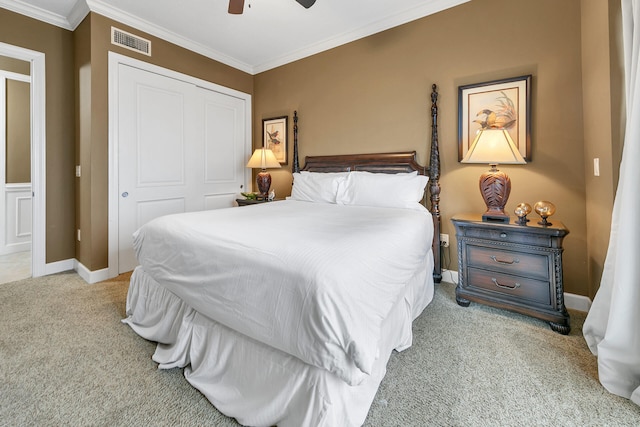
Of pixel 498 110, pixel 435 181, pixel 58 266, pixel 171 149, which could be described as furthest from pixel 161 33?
pixel 498 110

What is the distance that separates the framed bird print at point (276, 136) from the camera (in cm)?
418

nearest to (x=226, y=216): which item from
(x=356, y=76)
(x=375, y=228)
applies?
(x=375, y=228)

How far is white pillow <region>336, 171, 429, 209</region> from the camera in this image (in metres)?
2.71

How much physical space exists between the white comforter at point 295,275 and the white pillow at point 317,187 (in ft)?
3.61

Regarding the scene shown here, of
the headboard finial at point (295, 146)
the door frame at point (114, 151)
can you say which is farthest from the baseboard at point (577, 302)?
the door frame at point (114, 151)

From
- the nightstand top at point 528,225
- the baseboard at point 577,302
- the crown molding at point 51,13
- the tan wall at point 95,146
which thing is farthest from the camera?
the tan wall at point 95,146

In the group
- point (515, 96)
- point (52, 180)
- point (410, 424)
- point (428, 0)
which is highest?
point (428, 0)

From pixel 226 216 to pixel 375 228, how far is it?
1.08m

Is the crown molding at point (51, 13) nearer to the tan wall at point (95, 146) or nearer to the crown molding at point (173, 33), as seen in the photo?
the crown molding at point (173, 33)

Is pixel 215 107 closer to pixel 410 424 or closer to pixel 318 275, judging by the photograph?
pixel 318 275

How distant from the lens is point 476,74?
270 centimetres

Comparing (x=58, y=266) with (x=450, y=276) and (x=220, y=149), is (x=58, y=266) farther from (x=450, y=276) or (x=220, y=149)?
(x=450, y=276)

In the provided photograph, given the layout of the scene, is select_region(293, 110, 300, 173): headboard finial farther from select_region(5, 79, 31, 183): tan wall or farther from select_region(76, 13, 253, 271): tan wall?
select_region(5, 79, 31, 183): tan wall

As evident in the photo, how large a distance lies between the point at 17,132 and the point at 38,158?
Answer: 5.27 ft
